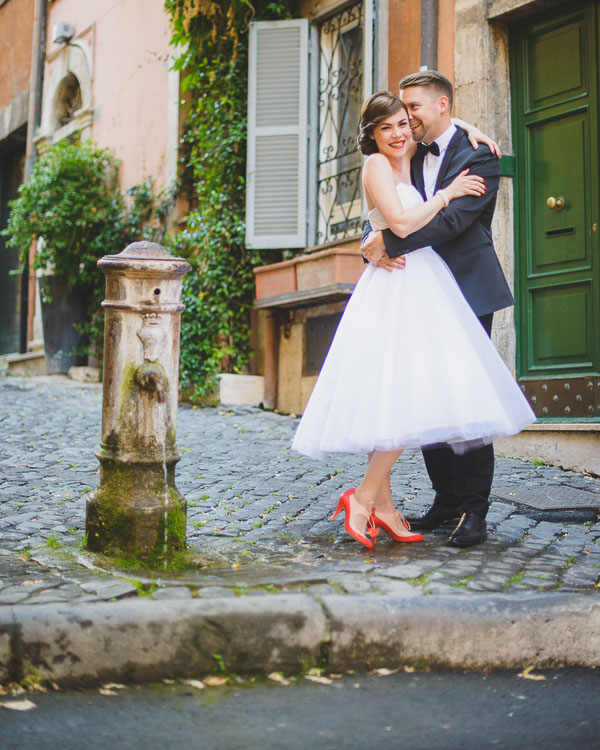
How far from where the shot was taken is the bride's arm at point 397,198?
3.43m

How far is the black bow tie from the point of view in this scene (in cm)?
366

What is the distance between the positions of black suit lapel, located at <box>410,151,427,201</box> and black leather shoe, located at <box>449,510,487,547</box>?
1.25 meters

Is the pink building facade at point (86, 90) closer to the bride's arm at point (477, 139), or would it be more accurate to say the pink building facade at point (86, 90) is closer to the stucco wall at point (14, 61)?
the stucco wall at point (14, 61)

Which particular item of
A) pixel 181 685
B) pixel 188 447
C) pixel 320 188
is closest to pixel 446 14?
pixel 320 188

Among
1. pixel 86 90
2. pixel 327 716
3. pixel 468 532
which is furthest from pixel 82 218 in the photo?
pixel 327 716

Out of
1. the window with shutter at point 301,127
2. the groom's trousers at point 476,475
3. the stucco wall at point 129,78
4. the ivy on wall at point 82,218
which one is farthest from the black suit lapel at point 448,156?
the ivy on wall at point 82,218

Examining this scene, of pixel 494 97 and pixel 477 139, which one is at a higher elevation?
pixel 494 97

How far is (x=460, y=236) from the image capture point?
11.9 feet

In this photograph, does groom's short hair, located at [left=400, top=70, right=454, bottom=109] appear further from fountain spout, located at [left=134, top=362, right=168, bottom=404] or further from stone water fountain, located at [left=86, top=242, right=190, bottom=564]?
fountain spout, located at [left=134, top=362, right=168, bottom=404]

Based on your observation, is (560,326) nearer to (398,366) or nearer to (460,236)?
(460,236)

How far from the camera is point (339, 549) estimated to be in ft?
11.4

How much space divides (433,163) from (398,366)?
860 mm

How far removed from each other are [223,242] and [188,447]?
355 cm

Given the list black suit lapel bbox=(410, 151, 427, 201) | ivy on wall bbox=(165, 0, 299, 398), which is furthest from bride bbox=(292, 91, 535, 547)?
ivy on wall bbox=(165, 0, 299, 398)
